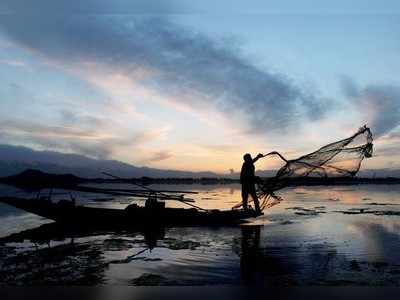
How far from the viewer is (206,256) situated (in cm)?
1252

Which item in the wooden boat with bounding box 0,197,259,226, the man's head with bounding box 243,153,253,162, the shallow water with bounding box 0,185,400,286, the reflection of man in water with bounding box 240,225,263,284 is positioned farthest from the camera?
the wooden boat with bounding box 0,197,259,226

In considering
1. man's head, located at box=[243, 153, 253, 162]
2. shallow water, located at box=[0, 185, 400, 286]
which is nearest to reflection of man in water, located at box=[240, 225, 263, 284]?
shallow water, located at box=[0, 185, 400, 286]

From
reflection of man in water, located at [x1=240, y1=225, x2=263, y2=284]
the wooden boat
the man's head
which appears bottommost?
reflection of man in water, located at [x1=240, y1=225, x2=263, y2=284]

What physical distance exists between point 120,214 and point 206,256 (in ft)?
30.0

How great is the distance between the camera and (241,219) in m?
22.6

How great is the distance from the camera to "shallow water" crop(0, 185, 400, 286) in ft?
31.5

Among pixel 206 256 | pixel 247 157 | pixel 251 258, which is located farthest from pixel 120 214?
pixel 251 258

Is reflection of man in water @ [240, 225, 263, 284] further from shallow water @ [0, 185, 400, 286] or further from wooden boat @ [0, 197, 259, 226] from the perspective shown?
wooden boat @ [0, 197, 259, 226]

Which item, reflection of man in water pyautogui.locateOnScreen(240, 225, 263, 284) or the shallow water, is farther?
reflection of man in water pyautogui.locateOnScreen(240, 225, 263, 284)

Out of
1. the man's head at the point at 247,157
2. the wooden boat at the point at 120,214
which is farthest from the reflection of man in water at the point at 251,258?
the man's head at the point at 247,157

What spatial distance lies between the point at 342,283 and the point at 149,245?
7.25 metres

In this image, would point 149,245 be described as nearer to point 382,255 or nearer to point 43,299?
Result: point 382,255

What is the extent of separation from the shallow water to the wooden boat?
831 mm

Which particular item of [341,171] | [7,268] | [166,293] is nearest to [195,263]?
[7,268]
